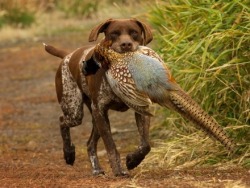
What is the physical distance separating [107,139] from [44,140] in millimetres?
4181

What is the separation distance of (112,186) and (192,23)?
2667 millimetres

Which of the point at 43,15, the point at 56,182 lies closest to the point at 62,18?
the point at 43,15

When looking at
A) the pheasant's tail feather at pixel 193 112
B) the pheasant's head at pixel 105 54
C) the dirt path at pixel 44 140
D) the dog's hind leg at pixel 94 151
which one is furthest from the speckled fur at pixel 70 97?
the pheasant's tail feather at pixel 193 112

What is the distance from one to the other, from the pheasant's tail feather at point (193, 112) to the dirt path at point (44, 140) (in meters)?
0.33

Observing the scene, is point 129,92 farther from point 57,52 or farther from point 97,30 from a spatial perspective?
point 57,52

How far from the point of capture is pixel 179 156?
820cm

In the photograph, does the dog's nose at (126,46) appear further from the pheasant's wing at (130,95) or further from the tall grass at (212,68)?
the tall grass at (212,68)

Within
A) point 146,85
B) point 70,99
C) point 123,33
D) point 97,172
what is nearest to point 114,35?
point 123,33

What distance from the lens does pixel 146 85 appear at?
20.1 feet

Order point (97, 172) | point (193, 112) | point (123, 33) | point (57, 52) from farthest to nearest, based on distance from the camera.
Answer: point (57, 52) → point (97, 172) → point (123, 33) → point (193, 112)

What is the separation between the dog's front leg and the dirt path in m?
0.11

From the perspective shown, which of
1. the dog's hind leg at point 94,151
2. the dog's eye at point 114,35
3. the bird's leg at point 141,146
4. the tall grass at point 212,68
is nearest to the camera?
the dog's eye at point 114,35

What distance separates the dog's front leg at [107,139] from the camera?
702 centimetres

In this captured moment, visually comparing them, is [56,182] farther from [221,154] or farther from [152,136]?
[152,136]
